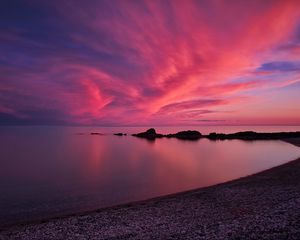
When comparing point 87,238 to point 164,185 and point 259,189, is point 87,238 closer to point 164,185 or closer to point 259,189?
point 259,189

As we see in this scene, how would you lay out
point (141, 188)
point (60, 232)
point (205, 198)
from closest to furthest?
point (60, 232) < point (205, 198) < point (141, 188)

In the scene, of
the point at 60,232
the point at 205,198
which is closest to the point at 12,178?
the point at 60,232

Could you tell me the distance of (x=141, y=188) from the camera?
27688 mm

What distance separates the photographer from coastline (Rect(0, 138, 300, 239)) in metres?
12.0

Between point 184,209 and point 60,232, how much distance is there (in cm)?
783

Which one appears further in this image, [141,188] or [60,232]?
[141,188]

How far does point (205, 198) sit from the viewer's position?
784 inches

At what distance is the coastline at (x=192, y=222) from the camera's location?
1204 cm

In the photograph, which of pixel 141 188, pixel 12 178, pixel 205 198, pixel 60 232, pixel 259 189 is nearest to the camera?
pixel 60 232

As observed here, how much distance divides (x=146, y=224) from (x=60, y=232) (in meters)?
4.69

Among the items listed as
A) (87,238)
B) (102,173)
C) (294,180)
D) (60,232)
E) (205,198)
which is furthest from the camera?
(102,173)

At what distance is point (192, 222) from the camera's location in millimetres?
13891

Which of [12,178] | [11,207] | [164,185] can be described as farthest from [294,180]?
[12,178]

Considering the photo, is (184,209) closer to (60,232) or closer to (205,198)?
(205,198)
